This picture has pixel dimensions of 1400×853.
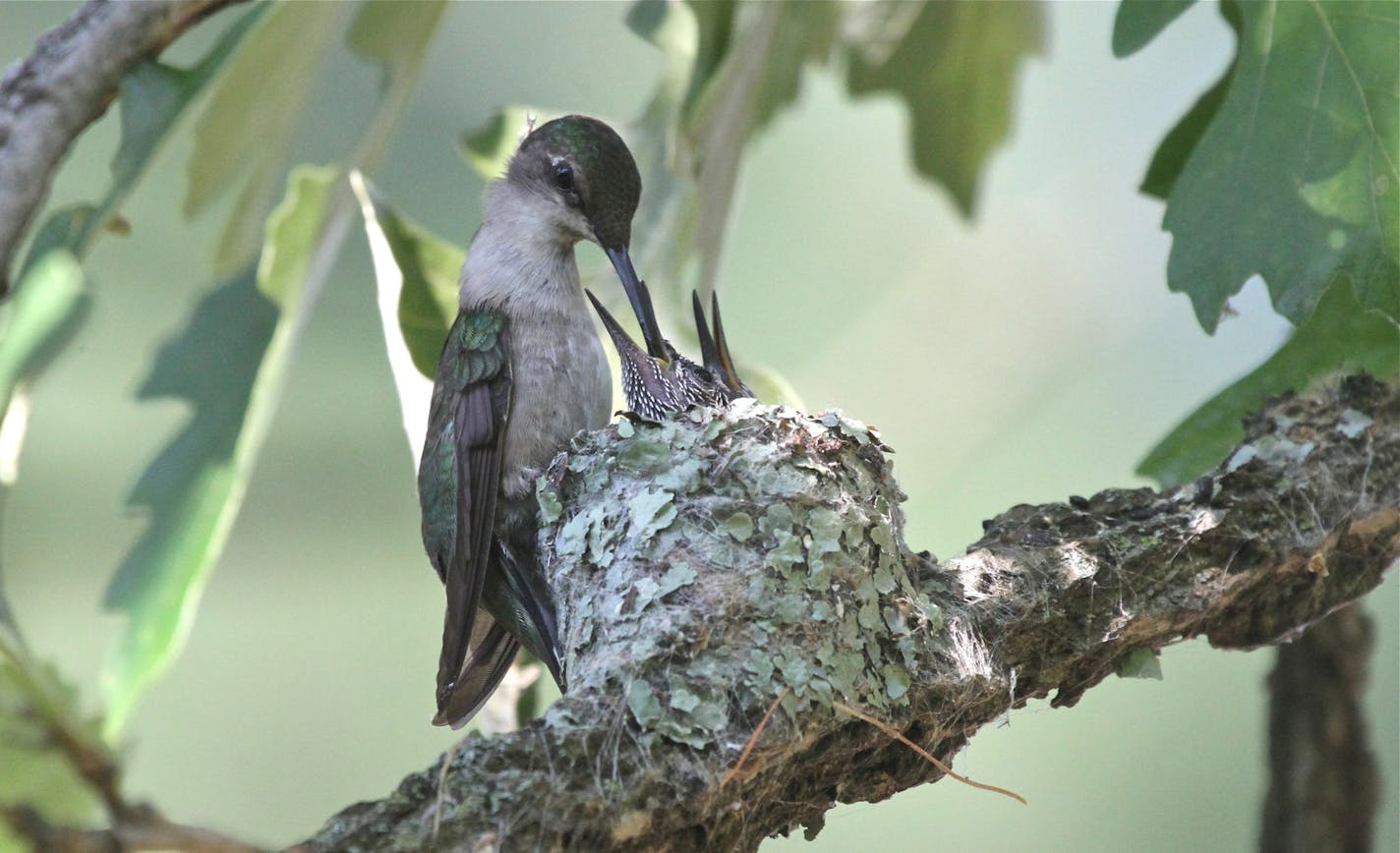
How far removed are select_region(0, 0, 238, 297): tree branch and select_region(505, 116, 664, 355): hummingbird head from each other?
2.88 feet

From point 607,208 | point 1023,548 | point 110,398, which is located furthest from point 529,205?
point 110,398

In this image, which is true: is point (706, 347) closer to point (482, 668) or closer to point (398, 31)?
point (482, 668)

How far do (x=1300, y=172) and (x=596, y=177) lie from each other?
4.91 ft

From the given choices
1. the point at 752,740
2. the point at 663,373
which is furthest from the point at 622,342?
the point at 752,740

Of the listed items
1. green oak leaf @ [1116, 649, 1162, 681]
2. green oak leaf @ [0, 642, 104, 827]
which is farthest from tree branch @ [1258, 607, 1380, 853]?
green oak leaf @ [0, 642, 104, 827]

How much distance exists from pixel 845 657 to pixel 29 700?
1.25 metres

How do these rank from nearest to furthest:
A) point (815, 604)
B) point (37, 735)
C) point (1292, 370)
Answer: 1. point (37, 735)
2. point (815, 604)
3. point (1292, 370)

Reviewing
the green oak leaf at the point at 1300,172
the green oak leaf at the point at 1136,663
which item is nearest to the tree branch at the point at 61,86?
the green oak leaf at the point at 1300,172

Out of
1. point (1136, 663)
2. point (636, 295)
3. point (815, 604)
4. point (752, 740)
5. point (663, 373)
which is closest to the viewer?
point (752, 740)

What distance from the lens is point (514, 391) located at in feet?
9.05

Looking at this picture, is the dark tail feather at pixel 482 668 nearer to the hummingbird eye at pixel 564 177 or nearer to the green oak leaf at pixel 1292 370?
the hummingbird eye at pixel 564 177

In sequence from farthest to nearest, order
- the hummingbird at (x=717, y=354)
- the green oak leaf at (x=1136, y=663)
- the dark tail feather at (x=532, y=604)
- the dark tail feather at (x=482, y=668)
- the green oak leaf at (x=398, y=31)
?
the green oak leaf at (x=398, y=31) → the hummingbird at (x=717, y=354) → the dark tail feather at (x=482, y=668) → the dark tail feather at (x=532, y=604) → the green oak leaf at (x=1136, y=663)

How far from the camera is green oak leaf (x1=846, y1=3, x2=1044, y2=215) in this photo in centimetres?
420

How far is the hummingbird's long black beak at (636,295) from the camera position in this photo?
9.48 ft
